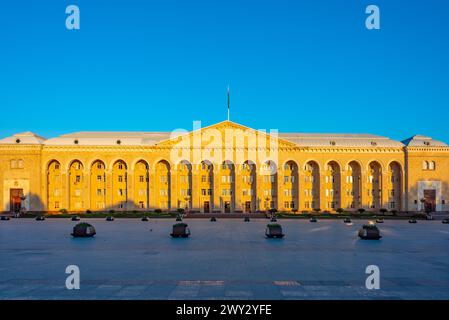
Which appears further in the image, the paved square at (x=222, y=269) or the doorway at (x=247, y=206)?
the doorway at (x=247, y=206)

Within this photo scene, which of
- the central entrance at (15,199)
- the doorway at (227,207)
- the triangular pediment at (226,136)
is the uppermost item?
the triangular pediment at (226,136)

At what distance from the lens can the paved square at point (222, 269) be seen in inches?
447

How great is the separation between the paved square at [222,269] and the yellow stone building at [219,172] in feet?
155

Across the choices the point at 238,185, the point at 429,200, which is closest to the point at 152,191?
the point at 238,185

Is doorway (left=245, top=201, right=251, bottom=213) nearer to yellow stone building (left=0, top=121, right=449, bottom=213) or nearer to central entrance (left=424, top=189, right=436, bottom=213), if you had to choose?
yellow stone building (left=0, top=121, right=449, bottom=213)

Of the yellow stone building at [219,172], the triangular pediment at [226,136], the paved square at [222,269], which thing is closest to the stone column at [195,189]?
the yellow stone building at [219,172]

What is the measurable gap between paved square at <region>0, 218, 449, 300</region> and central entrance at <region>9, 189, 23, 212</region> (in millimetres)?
50618

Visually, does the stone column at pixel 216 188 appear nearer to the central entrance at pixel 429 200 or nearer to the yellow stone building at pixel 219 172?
the yellow stone building at pixel 219 172

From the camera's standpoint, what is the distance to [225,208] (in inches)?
2835

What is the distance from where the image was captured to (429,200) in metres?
71.6

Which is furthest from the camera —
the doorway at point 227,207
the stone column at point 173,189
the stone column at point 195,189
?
the doorway at point 227,207

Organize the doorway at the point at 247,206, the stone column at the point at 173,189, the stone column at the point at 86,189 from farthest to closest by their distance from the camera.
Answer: the doorway at the point at 247,206
the stone column at the point at 173,189
the stone column at the point at 86,189
